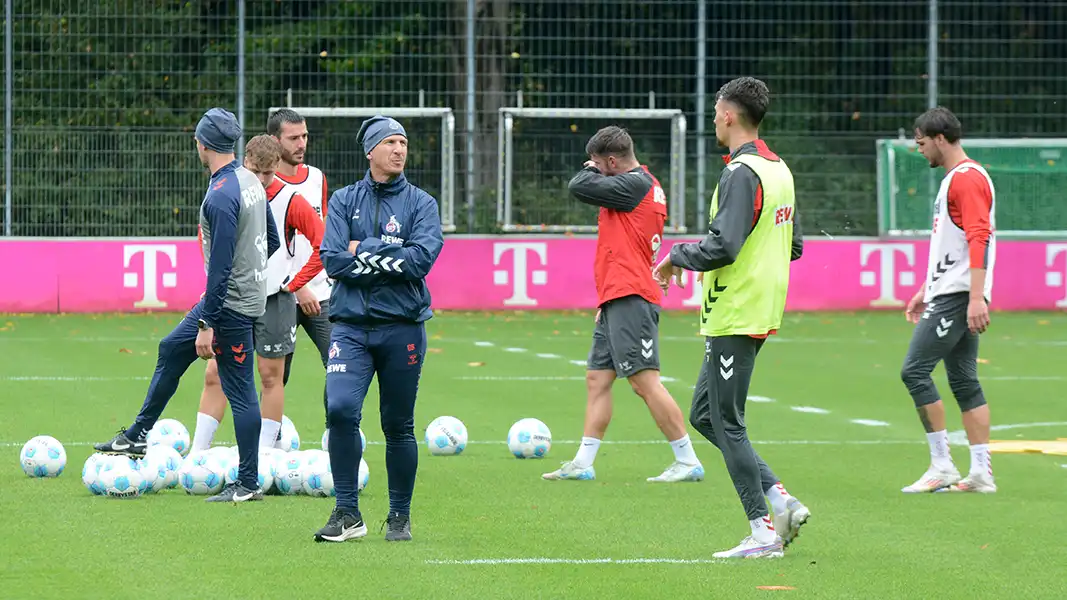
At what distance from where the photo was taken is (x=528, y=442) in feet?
37.3

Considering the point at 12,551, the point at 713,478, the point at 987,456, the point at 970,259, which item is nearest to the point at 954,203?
the point at 970,259

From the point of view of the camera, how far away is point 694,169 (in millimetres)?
25016

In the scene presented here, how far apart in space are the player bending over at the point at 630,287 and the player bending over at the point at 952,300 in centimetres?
132

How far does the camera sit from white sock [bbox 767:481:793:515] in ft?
26.0

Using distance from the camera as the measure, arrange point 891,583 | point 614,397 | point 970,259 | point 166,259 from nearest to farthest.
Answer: point 891,583
point 970,259
point 614,397
point 166,259

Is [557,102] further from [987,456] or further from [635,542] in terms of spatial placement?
[635,542]

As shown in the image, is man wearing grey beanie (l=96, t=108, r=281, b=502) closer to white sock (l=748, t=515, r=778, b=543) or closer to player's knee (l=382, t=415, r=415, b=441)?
player's knee (l=382, t=415, r=415, b=441)

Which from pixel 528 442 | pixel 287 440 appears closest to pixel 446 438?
pixel 528 442

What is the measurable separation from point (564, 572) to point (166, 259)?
17046 mm

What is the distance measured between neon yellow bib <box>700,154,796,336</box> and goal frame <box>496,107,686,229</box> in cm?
1683

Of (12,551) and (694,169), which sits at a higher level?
(694,169)

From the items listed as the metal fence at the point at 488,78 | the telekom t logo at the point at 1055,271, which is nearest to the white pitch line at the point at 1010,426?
the metal fence at the point at 488,78

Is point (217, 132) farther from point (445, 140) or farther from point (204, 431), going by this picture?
point (445, 140)

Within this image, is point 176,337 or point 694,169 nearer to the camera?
point 176,337
